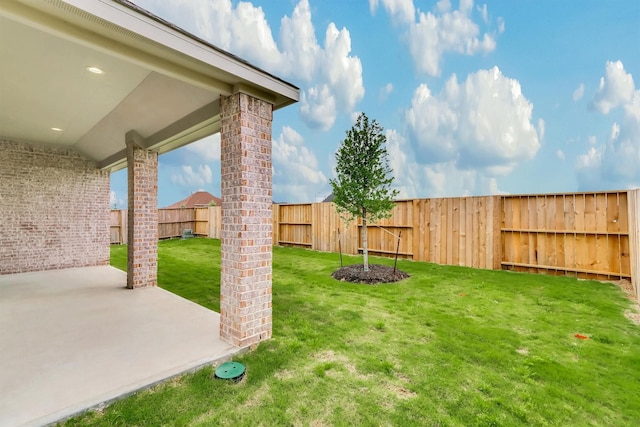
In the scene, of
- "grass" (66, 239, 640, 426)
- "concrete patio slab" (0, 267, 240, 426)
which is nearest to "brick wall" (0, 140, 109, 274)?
"concrete patio slab" (0, 267, 240, 426)

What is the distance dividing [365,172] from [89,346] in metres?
5.63

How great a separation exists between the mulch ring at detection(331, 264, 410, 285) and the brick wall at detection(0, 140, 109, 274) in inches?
270

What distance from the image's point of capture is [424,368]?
8.95 feet

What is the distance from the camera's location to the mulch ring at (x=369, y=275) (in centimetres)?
627

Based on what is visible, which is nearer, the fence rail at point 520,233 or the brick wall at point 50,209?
the fence rail at point 520,233

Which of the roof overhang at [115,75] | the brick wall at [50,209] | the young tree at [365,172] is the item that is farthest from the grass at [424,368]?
the brick wall at [50,209]

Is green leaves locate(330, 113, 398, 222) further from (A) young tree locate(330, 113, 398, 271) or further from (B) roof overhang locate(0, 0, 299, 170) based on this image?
(B) roof overhang locate(0, 0, 299, 170)

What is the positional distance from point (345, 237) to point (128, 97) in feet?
25.2

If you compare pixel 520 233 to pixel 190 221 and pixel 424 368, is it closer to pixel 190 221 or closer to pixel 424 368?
pixel 424 368

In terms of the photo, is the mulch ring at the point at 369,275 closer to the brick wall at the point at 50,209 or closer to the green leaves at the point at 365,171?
the green leaves at the point at 365,171

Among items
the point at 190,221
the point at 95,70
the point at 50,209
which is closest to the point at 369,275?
the point at 95,70

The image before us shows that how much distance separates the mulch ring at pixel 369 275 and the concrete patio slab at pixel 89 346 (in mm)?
3220

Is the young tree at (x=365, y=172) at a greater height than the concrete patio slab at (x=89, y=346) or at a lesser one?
greater

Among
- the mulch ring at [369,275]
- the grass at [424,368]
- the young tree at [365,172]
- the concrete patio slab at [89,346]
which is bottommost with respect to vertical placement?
the grass at [424,368]
